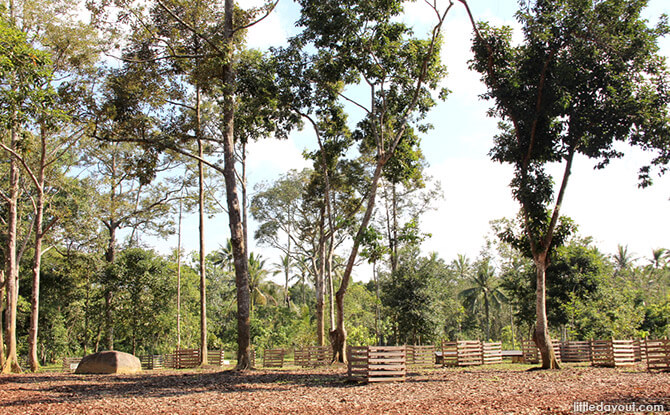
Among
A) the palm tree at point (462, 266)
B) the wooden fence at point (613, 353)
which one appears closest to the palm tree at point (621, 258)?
the palm tree at point (462, 266)

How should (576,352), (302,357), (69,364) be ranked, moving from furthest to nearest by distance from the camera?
(69,364) < (302,357) < (576,352)

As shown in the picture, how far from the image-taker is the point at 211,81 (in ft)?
61.8

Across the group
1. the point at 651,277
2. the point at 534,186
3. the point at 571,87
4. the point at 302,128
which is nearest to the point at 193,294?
the point at 302,128

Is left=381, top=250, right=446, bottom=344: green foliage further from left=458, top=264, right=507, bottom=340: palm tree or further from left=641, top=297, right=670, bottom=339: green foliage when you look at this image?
left=458, top=264, right=507, bottom=340: palm tree

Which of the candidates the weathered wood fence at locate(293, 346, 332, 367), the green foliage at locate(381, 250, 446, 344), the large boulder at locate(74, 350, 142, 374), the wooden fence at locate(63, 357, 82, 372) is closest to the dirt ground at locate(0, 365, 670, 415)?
the large boulder at locate(74, 350, 142, 374)

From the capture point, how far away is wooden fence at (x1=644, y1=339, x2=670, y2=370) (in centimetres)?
1621

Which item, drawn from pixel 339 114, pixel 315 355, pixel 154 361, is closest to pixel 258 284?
pixel 154 361

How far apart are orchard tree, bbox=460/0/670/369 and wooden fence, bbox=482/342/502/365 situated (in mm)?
6352

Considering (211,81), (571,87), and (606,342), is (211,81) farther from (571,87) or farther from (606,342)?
(606,342)

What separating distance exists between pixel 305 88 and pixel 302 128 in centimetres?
329

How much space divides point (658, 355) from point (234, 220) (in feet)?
51.8

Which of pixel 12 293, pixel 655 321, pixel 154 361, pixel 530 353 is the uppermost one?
pixel 12 293

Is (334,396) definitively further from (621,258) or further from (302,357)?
(621,258)

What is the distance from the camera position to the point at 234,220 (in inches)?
691
